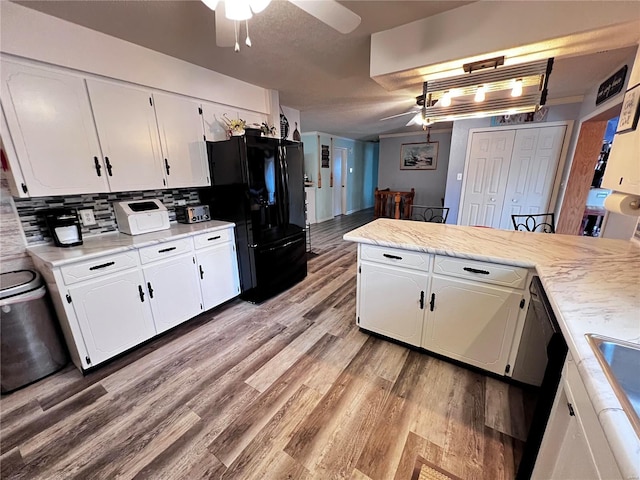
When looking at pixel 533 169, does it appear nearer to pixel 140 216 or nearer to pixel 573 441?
pixel 573 441

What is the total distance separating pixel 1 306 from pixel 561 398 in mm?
2984

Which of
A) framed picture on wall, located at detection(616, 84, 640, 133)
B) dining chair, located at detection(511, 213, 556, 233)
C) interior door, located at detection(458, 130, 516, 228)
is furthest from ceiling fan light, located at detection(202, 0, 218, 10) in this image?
interior door, located at detection(458, 130, 516, 228)

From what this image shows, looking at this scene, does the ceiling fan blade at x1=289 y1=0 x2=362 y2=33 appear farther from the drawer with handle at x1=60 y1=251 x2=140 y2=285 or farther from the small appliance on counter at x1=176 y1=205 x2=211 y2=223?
the small appliance on counter at x1=176 y1=205 x2=211 y2=223

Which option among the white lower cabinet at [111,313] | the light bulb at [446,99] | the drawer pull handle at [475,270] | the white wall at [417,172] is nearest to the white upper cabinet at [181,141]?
the white lower cabinet at [111,313]

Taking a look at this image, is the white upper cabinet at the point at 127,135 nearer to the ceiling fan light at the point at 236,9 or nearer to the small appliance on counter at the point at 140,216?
the small appliance on counter at the point at 140,216

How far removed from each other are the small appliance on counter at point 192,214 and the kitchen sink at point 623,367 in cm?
297

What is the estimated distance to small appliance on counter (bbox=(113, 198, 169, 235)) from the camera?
2221 millimetres

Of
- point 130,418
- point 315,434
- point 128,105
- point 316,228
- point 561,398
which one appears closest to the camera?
point 561,398

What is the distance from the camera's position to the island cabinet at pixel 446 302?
5.25ft

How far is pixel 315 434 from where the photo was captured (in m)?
1.44

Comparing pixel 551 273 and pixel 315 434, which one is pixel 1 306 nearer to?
pixel 315 434

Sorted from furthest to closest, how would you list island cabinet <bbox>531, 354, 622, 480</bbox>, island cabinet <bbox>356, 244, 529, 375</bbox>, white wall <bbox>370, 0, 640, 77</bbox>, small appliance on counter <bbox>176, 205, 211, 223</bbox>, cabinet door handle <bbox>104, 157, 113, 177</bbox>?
small appliance on counter <bbox>176, 205, 211, 223</bbox>
cabinet door handle <bbox>104, 157, 113, 177</bbox>
island cabinet <bbox>356, 244, 529, 375</bbox>
white wall <bbox>370, 0, 640, 77</bbox>
island cabinet <bbox>531, 354, 622, 480</bbox>

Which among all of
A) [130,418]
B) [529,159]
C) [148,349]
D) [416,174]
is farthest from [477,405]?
[416,174]

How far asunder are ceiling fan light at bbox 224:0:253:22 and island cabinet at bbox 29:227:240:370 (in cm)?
166
